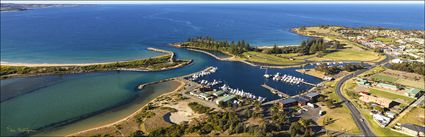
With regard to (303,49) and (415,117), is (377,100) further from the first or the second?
(303,49)

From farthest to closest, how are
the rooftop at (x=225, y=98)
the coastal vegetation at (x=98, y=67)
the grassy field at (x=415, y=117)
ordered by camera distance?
the coastal vegetation at (x=98, y=67) → the rooftop at (x=225, y=98) → the grassy field at (x=415, y=117)

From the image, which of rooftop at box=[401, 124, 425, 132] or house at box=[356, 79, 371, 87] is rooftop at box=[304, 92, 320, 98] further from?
rooftop at box=[401, 124, 425, 132]

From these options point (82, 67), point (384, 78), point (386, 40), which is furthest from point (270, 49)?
point (386, 40)

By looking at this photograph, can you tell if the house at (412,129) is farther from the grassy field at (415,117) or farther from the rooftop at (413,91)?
the rooftop at (413,91)

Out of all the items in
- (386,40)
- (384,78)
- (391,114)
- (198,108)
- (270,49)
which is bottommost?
(198,108)

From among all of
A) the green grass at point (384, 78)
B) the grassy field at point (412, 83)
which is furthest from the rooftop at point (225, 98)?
the grassy field at point (412, 83)

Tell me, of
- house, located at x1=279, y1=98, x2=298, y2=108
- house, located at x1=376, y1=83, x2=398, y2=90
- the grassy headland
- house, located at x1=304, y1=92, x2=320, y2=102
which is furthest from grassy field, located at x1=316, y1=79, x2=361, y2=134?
the grassy headland
